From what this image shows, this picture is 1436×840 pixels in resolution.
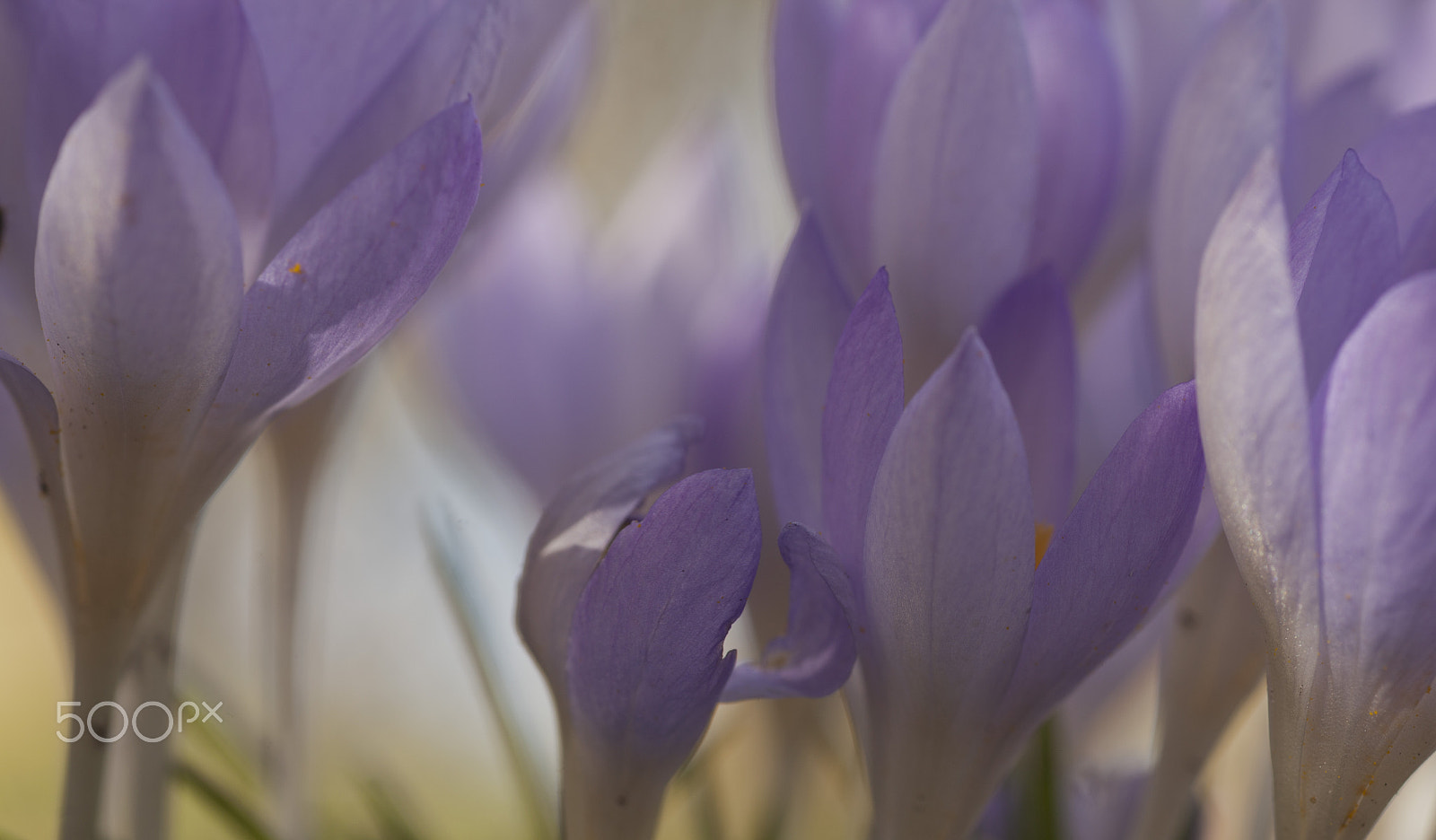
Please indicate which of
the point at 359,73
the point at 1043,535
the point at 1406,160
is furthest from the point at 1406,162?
the point at 359,73

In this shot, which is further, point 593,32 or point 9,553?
point 9,553

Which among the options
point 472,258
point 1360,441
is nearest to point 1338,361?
point 1360,441

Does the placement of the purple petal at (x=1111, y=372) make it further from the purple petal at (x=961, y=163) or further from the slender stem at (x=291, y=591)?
the slender stem at (x=291, y=591)

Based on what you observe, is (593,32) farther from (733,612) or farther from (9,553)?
(9,553)

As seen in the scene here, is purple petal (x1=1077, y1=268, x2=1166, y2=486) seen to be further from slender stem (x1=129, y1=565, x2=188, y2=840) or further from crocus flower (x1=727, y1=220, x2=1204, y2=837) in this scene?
slender stem (x1=129, y1=565, x2=188, y2=840)

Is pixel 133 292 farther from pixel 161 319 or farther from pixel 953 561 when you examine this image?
pixel 953 561

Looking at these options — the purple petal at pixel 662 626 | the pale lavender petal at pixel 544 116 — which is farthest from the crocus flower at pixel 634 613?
the pale lavender petal at pixel 544 116

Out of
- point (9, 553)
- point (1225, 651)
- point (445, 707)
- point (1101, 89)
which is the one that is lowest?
point (445, 707)

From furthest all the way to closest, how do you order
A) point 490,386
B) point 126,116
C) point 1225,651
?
1. point 490,386
2. point 1225,651
3. point 126,116
